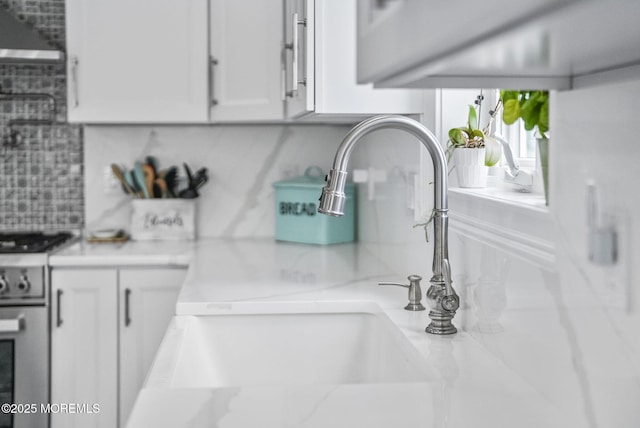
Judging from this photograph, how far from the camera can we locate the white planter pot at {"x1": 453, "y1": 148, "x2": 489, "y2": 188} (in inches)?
67.1

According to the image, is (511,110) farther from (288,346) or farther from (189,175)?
(189,175)

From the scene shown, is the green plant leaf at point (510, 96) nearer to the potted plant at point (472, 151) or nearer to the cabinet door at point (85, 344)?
the potted plant at point (472, 151)

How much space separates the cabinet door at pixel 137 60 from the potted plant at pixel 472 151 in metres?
1.45

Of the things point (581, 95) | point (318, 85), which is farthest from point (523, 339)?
point (318, 85)

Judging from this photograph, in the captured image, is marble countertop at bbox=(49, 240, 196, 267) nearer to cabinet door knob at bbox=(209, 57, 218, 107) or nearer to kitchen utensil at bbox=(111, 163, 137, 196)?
kitchen utensil at bbox=(111, 163, 137, 196)

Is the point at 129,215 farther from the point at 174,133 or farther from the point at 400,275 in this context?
the point at 400,275

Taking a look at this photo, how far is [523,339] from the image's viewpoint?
1.26 meters

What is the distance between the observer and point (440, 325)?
1552 millimetres

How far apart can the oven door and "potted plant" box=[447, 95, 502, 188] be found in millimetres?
1601

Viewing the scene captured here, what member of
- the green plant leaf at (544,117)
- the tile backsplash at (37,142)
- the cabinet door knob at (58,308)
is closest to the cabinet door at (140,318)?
the cabinet door knob at (58,308)

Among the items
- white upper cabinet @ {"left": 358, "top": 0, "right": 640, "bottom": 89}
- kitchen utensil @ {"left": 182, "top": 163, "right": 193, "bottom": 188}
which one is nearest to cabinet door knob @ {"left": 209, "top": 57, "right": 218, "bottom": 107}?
kitchen utensil @ {"left": 182, "top": 163, "right": 193, "bottom": 188}

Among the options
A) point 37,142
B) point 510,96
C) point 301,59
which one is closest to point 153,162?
point 37,142

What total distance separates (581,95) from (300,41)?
1214 mm

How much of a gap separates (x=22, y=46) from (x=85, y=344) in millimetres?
1128
